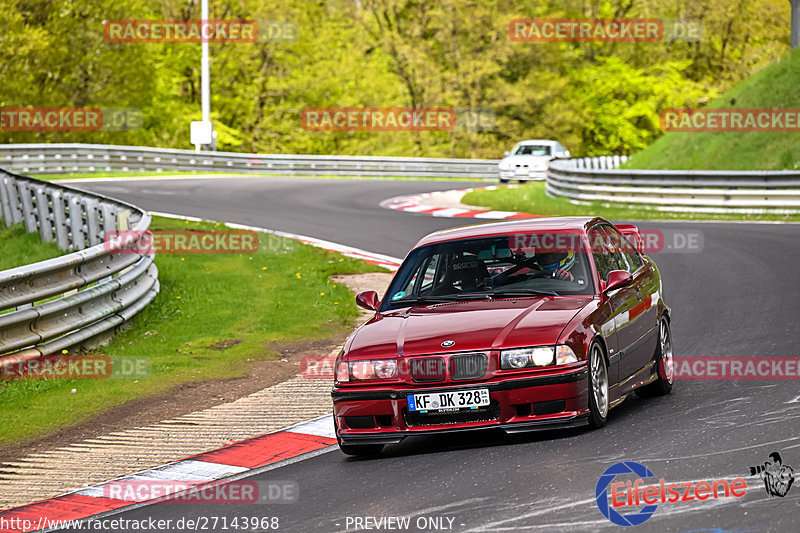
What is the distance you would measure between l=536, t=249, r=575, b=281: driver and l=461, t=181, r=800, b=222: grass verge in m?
15.2

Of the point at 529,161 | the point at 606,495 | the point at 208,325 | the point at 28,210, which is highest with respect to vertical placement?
the point at 606,495

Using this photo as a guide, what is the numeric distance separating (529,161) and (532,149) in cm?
140

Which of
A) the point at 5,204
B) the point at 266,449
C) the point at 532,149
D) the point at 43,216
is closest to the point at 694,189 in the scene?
the point at 43,216

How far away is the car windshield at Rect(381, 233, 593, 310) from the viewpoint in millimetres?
8219

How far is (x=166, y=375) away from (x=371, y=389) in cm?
390

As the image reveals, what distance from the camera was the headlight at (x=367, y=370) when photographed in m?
7.31

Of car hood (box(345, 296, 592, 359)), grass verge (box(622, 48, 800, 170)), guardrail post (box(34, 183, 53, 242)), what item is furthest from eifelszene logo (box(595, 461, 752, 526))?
grass verge (box(622, 48, 800, 170))

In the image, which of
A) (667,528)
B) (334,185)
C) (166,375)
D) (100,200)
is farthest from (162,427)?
(334,185)

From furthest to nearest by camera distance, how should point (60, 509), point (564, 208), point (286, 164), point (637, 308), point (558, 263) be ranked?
point (286, 164) < point (564, 208) < point (637, 308) < point (558, 263) < point (60, 509)

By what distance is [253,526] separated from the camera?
6.02 metres

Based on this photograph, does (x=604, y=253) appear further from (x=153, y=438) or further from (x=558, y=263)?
(x=153, y=438)

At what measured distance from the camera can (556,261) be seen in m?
8.40

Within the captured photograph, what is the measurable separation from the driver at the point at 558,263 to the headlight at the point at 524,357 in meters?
1.22

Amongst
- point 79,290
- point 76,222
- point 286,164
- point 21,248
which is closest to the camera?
point 79,290
